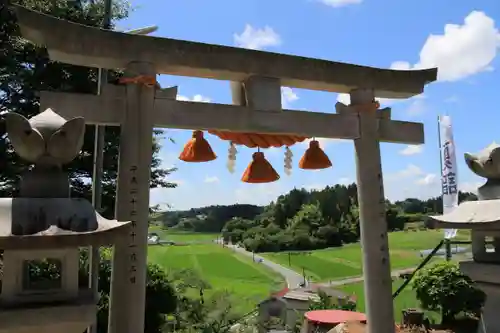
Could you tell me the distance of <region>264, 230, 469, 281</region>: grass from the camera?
30781 millimetres

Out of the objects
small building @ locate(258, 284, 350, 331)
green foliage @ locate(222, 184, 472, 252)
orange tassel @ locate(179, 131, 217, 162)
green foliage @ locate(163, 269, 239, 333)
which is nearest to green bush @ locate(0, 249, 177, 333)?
green foliage @ locate(163, 269, 239, 333)

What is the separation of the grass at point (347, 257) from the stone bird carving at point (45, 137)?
28.1m

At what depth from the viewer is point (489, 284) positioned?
492 cm

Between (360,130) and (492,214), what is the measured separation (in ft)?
5.68

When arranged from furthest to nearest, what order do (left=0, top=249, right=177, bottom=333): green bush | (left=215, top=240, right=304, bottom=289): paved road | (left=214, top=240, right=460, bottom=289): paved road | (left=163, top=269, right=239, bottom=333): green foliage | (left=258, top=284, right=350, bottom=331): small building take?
(left=215, top=240, right=304, bottom=289): paved road < (left=214, top=240, right=460, bottom=289): paved road < (left=258, top=284, right=350, bottom=331): small building < (left=0, top=249, right=177, bottom=333): green bush < (left=163, top=269, right=239, bottom=333): green foliage

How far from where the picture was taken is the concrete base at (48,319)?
294 cm

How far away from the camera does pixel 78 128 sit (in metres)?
3.25

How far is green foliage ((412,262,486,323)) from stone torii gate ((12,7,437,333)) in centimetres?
421

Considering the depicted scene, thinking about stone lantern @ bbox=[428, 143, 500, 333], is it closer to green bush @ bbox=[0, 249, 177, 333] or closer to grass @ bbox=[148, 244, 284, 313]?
green bush @ bbox=[0, 249, 177, 333]

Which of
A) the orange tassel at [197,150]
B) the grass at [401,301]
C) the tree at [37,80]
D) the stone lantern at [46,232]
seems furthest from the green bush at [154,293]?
the stone lantern at [46,232]

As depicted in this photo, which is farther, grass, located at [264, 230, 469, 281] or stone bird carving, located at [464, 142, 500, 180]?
grass, located at [264, 230, 469, 281]

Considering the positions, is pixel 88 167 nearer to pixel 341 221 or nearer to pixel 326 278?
pixel 326 278

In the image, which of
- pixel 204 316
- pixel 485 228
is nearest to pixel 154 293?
pixel 204 316

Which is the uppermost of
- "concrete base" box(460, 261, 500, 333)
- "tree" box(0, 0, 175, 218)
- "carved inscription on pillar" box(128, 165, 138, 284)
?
"tree" box(0, 0, 175, 218)
